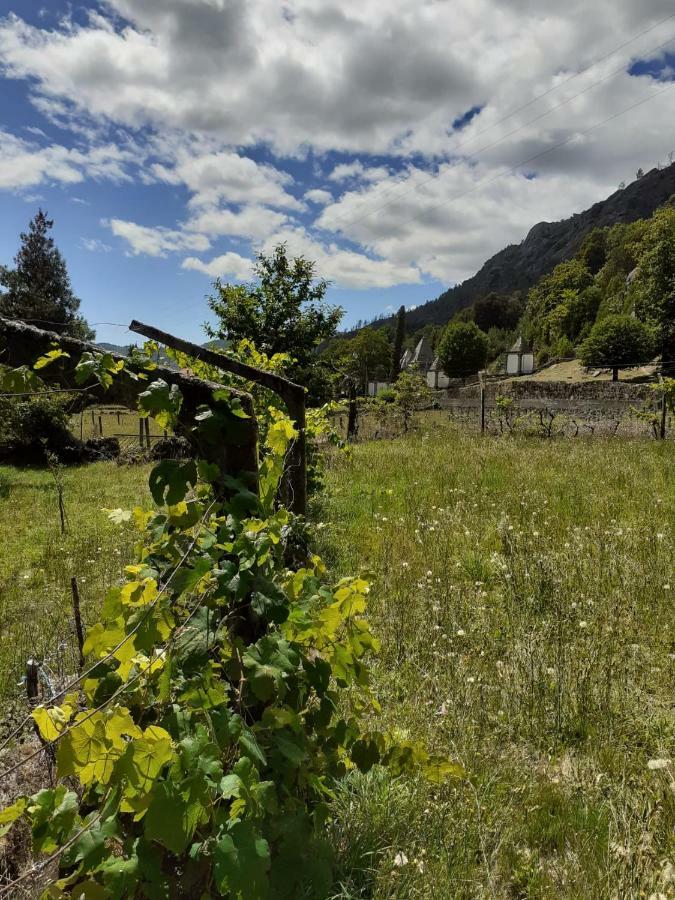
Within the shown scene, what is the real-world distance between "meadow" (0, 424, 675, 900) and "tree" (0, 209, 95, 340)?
127 feet

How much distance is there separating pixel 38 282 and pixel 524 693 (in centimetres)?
4828

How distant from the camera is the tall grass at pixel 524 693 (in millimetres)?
1980

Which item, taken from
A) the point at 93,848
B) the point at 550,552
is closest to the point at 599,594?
the point at 550,552

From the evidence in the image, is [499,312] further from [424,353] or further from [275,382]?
[275,382]

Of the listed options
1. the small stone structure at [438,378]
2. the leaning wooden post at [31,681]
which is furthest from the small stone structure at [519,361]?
the leaning wooden post at [31,681]

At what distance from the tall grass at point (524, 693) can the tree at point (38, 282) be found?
4135cm

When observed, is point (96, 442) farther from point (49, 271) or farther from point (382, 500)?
point (49, 271)

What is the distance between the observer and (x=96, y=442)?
1784 cm

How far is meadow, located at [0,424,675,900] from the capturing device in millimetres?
2008

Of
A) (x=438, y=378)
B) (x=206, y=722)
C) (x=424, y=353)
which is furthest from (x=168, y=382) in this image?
(x=424, y=353)

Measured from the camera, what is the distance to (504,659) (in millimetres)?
3471

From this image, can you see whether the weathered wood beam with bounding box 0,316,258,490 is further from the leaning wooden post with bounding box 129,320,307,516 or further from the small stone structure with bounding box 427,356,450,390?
the small stone structure with bounding box 427,356,450,390

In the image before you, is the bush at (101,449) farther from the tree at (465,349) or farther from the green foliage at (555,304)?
the green foliage at (555,304)

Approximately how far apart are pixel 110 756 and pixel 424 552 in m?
4.54
